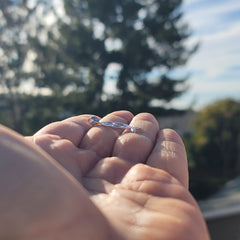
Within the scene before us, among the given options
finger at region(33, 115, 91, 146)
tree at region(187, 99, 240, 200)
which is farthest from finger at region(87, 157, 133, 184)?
tree at region(187, 99, 240, 200)

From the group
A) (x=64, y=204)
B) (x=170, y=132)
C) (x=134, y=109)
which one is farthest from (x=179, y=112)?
(x=64, y=204)

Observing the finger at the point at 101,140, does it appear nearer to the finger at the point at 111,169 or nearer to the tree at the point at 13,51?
the finger at the point at 111,169

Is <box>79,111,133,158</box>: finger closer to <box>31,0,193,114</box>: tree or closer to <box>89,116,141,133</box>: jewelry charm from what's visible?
<box>89,116,141,133</box>: jewelry charm

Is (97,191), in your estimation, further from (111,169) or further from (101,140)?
(101,140)

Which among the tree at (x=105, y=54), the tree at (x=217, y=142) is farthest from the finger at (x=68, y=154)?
the tree at (x=217, y=142)

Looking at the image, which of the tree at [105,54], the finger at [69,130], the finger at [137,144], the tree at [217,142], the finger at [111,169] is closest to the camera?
the finger at [111,169]

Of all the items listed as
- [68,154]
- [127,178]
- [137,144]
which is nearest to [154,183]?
[127,178]

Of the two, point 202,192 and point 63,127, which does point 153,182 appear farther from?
point 202,192
